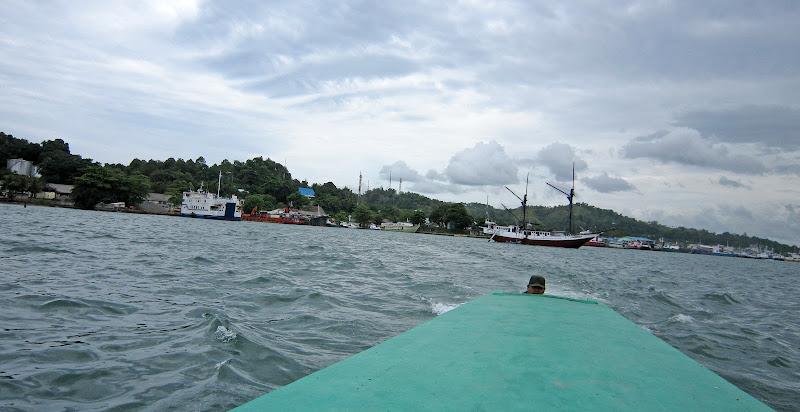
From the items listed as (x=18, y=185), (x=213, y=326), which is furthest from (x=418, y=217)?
(x=213, y=326)

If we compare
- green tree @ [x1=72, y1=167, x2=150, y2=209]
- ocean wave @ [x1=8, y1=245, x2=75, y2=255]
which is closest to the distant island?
green tree @ [x1=72, y1=167, x2=150, y2=209]

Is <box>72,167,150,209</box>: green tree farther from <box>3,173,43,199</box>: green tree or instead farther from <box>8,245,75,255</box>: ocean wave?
<box>8,245,75,255</box>: ocean wave

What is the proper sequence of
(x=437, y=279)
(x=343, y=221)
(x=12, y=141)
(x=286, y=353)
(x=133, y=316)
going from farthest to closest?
(x=343, y=221) < (x=12, y=141) < (x=437, y=279) < (x=133, y=316) < (x=286, y=353)

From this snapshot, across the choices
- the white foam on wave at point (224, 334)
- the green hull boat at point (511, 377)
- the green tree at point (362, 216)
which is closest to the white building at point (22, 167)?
the green tree at point (362, 216)

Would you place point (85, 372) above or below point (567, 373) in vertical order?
below

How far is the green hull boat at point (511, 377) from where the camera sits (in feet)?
7.55

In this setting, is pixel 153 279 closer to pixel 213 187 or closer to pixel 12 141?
pixel 12 141

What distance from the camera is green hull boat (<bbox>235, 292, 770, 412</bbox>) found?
230cm

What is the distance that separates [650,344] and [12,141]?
113803 mm

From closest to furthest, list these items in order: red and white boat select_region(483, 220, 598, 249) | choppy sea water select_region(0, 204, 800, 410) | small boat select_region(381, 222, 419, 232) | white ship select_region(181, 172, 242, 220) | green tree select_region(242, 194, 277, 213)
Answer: choppy sea water select_region(0, 204, 800, 410) < red and white boat select_region(483, 220, 598, 249) < white ship select_region(181, 172, 242, 220) < green tree select_region(242, 194, 277, 213) < small boat select_region(381, 222, 419, 232)

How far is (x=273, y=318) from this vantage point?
765 cm

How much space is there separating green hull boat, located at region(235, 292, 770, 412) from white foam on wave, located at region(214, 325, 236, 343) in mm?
2765

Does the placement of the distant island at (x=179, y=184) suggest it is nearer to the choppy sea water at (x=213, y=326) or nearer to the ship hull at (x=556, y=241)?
Answer: the ship hull at (x=556, y=241)

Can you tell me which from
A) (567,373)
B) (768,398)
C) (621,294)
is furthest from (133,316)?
(621,294)
